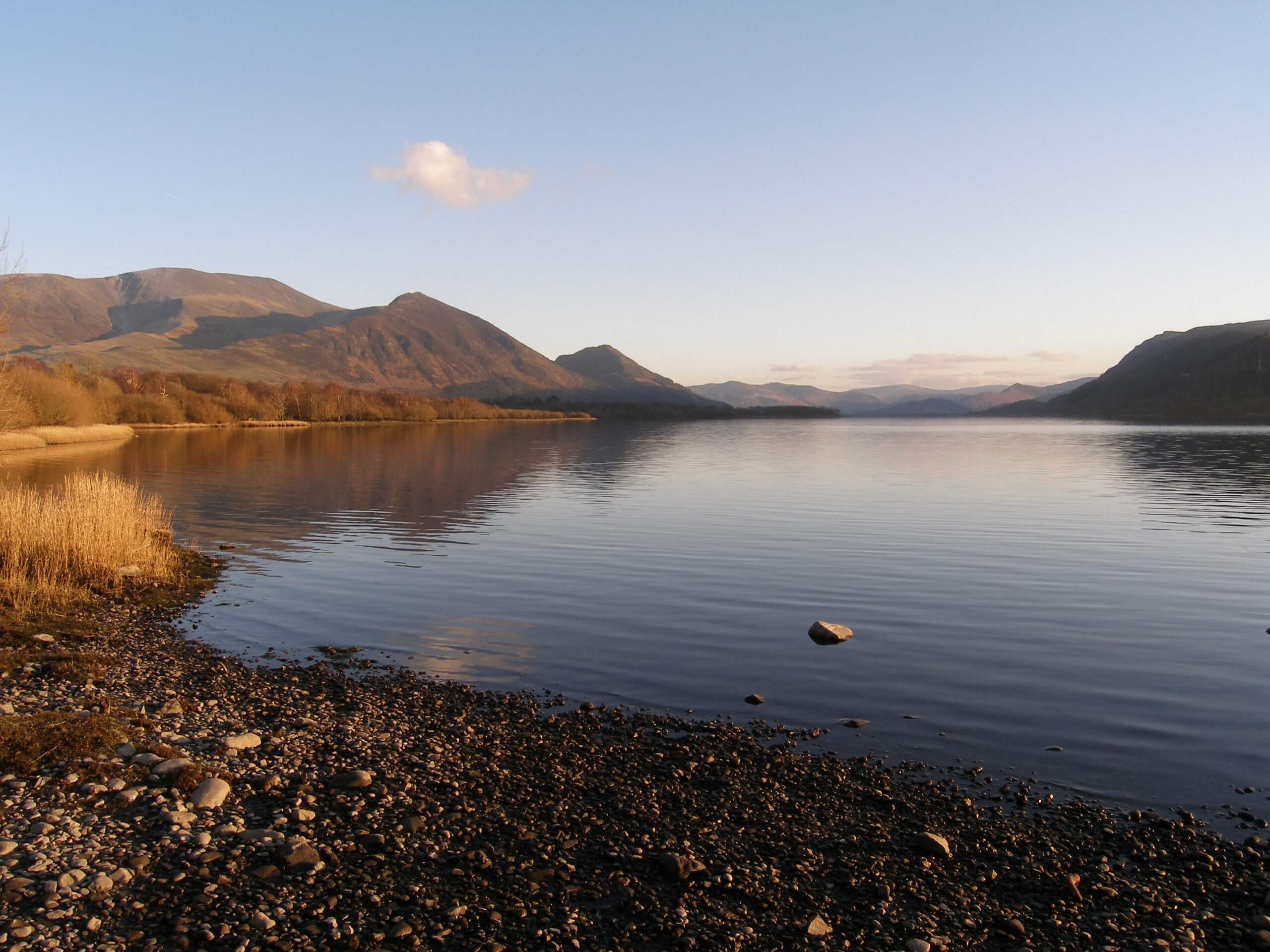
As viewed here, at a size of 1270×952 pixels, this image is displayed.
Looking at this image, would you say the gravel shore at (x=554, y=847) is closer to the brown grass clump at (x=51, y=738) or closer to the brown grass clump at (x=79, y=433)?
the brown grass clump at (x=51, y=738)

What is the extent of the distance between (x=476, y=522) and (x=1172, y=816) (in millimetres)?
28164

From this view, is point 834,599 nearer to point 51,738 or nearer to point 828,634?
point 828,634

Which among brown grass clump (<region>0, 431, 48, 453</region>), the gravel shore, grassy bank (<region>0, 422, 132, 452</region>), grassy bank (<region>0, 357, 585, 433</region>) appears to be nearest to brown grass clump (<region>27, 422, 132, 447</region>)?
grassy bank (<region>0, 422, 132, 452</region>)

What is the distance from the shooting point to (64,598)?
683 inches

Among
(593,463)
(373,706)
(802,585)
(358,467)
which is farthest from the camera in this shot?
(593,463)

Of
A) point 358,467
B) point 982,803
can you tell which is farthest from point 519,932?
point 358,467

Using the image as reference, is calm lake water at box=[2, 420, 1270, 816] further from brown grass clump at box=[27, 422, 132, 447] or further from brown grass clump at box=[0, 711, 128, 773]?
brown grass clump at box=[27, 422, 132, 447]

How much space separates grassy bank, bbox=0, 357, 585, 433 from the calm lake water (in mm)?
48085

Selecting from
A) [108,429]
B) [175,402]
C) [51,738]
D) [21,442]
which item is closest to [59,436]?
[21,442]

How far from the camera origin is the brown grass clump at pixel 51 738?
28.7 ft

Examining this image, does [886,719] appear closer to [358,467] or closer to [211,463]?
[358,467]

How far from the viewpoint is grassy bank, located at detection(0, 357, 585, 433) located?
298 feet

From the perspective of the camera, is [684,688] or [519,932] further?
[684,688]

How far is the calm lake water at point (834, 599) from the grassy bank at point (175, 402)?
1893 inches
